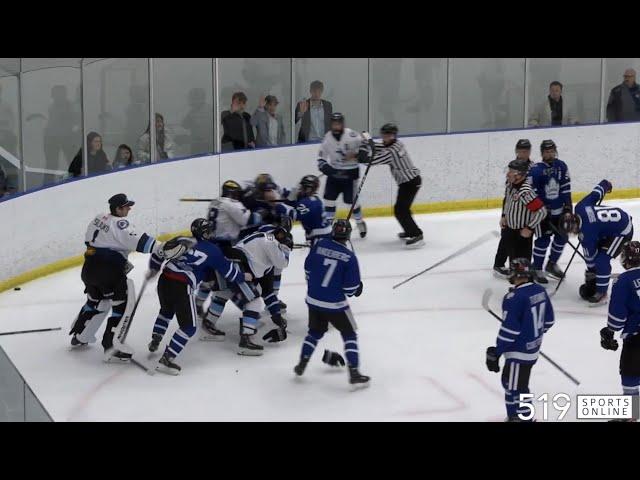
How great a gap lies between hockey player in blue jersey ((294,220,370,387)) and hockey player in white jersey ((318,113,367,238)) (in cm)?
342

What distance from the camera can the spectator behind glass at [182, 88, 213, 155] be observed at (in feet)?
38.3

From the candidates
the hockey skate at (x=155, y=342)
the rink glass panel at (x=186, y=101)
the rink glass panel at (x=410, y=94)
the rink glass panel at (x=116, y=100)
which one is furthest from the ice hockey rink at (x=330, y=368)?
the rink glass panel at (x=410, y=94)

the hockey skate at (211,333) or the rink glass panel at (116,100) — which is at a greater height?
the rink glass panel at (116,100)

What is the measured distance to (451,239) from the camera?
38.3 ft

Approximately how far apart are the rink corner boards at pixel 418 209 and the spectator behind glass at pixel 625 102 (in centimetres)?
84

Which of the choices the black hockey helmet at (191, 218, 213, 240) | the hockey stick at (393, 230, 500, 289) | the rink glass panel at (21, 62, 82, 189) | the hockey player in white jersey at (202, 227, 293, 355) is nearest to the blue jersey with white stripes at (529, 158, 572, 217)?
the hockey stick at (393, 230, 500, 289)

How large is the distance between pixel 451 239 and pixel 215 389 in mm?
4552

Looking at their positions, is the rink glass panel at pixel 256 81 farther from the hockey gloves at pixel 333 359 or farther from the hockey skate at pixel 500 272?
the hockey gloves at pixel 333 359

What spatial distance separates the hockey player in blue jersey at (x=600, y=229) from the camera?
9117 mm

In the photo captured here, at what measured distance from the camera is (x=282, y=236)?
8.48 meters

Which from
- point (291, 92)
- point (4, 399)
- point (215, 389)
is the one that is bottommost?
point (215, 389)

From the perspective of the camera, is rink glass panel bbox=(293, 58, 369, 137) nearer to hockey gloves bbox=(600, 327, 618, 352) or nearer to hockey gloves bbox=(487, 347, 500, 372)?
hockey gloves bbox=(600, 327, 618, 352)
